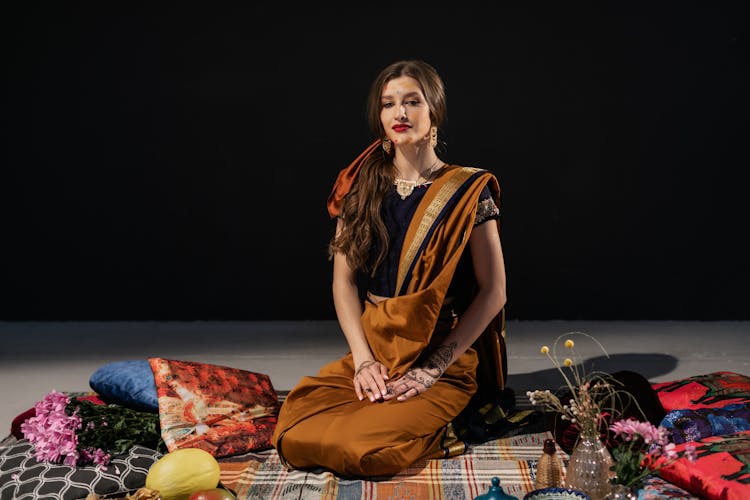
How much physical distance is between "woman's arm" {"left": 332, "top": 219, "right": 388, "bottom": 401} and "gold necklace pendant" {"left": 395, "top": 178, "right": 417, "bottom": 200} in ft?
0.90

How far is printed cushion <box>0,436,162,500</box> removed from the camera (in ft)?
8.42

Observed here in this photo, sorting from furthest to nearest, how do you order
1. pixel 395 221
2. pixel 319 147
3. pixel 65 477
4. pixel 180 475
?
pixel 319 147, pixel 395 221, pixel 65 477, pixel 180 475

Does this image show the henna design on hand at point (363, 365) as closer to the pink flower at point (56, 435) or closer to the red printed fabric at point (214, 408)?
the red printed fabric at point (214, 408)

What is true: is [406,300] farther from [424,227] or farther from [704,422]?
[704,422]

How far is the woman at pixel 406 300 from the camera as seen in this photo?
2910mm

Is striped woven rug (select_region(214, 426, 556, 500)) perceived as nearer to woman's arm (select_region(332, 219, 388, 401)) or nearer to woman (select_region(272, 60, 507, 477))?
woman (select_region(272, 60, 507, 477))

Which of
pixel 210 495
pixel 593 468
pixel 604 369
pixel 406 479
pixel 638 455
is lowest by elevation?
pixel 604 369

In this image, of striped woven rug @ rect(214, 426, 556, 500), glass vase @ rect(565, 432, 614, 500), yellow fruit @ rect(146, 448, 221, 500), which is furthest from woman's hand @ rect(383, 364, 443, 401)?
glass vase @ rect(565, 432, 614, 500)

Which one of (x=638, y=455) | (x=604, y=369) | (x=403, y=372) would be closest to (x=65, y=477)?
(x=403, y=372)

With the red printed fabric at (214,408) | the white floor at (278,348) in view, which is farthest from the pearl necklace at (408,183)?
the white floor at (278,348)

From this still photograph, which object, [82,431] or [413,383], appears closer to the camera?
[82,431]

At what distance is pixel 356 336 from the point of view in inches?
127

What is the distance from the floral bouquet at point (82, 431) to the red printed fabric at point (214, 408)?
0.11 m

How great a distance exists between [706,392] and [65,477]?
87.8 inches
